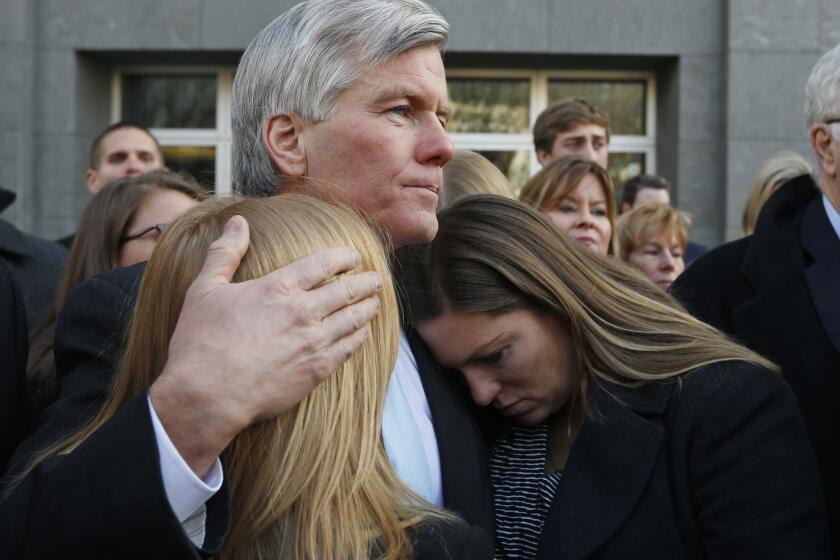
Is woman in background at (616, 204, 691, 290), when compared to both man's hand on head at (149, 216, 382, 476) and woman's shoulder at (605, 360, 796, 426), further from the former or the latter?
man's hand on head at (149, 216, 382, 476)

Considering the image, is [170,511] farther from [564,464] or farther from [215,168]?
[215,168]

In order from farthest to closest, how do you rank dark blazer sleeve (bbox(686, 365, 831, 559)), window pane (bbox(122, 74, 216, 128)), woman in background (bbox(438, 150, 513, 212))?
window pane (bbox(122, 74, 216, 128))
woman in background (bbox(438, 150, 513, 212))
dark blazer sleeve (bbox(686, 365, 831, 559))

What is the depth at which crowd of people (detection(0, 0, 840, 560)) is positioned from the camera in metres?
1.42

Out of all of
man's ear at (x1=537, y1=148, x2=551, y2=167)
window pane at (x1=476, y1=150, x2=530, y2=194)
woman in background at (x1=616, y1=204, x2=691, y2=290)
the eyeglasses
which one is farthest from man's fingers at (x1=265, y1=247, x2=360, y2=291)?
window pane at (x1=476, y1=150, x2=530, y2=194)

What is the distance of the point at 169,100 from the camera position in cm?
909

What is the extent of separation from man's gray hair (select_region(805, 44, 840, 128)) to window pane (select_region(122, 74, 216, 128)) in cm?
678

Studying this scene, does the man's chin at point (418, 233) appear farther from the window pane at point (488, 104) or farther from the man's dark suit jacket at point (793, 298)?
the window pane at point (488, 104)

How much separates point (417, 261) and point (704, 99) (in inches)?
252

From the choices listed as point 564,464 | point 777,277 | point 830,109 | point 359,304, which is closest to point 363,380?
point 359,304

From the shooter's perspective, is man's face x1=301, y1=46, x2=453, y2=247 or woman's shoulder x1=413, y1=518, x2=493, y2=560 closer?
woman's shoulder x1=413, y1=518, x2=493, y2=560

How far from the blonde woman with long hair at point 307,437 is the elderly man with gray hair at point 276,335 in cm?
6

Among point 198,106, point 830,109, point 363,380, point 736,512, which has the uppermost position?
point 198,106

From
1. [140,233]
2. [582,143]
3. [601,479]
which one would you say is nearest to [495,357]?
[601,479]

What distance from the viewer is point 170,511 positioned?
1.39 m
